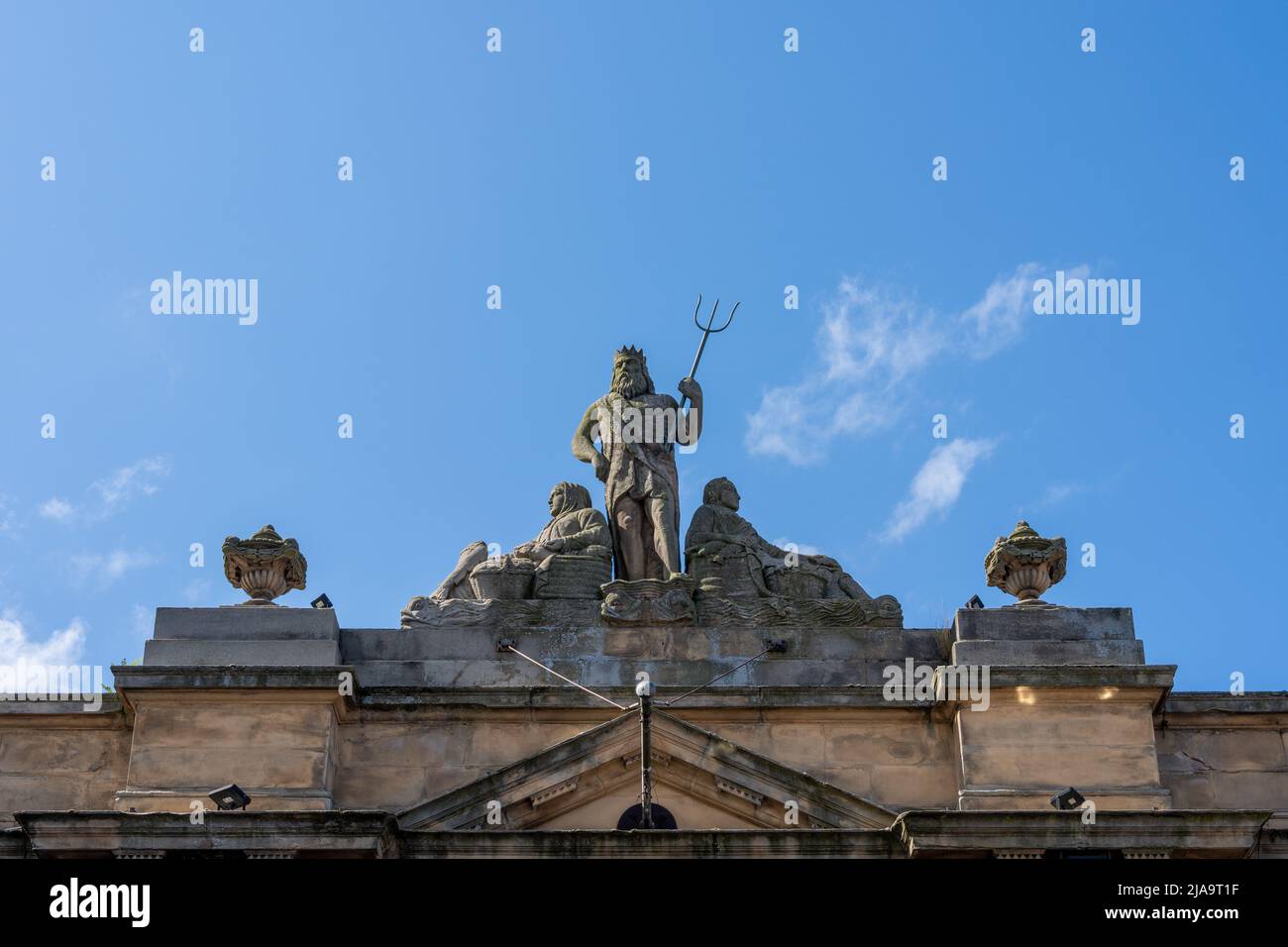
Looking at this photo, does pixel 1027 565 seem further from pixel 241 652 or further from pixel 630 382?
pixel 241 652

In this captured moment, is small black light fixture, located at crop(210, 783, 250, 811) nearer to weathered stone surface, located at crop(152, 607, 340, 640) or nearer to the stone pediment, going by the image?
the stone pediment

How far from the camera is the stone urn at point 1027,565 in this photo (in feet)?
87.8

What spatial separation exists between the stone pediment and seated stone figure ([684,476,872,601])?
2.34 meters

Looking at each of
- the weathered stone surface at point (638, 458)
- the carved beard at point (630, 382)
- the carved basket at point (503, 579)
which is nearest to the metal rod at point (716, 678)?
the weathered stone surface at point (638, 458)

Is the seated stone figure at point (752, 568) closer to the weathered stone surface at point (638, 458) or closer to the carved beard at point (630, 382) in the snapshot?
the weathered stone surface at point (638, 458)

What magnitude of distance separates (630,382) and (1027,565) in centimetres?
527

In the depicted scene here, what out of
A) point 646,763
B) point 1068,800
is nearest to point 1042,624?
point 1068,800

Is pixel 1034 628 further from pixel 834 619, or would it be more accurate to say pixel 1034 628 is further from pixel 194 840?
pixel 194 840

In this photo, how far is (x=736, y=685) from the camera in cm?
2598

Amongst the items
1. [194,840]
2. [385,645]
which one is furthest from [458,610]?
[194,840]

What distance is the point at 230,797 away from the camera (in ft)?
79.4

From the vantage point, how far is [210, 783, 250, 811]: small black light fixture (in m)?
24.0

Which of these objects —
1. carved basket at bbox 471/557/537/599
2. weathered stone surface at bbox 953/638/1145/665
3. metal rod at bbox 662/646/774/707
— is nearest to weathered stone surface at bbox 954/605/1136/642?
weathered stone surface at bbox 953/638/1145/665
